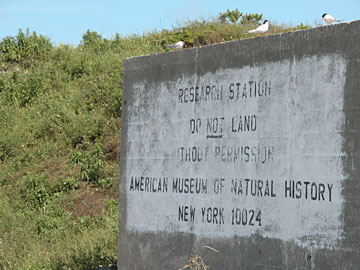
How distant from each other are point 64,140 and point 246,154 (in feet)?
27.5

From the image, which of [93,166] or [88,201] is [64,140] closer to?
[93,166]

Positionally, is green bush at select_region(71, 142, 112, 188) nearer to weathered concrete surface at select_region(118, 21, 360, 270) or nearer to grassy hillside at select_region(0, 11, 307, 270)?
grassy hillside at select_region(0, 11, 307, 270)

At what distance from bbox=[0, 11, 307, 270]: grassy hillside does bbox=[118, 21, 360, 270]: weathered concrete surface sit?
6.96 ft

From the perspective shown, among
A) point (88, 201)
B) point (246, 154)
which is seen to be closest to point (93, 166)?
point (88, 201)

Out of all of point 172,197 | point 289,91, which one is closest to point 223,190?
point 172,197

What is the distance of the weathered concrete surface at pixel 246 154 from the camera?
5.55m

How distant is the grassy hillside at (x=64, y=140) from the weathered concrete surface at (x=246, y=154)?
2122mm

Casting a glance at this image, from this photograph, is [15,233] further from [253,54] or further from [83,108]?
[253,54]

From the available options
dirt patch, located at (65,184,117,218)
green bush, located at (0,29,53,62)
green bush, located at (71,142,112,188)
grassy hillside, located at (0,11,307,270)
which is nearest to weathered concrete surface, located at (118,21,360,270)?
grassy hillside, located at (0,11,307,270)

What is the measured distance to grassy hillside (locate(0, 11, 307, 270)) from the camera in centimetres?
1024

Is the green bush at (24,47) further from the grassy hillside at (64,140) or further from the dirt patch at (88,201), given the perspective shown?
the dirt patch at (88,201)

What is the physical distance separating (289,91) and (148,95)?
235cm

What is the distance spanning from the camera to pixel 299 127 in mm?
5887

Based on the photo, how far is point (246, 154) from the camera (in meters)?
6.40
